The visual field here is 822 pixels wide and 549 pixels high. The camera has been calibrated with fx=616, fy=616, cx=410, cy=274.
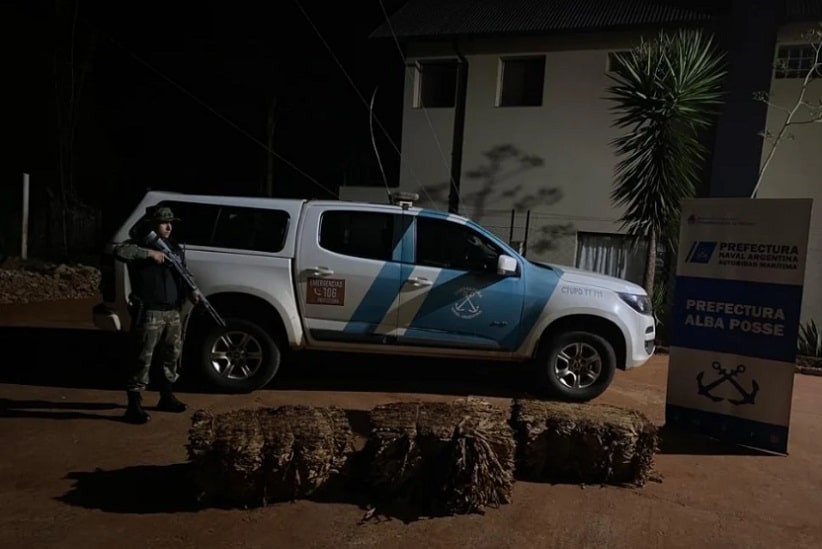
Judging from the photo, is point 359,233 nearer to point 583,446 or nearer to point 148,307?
point 148,307

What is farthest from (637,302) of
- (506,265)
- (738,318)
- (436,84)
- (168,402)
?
(436,84)

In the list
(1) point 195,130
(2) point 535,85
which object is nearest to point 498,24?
(2) point 535,85

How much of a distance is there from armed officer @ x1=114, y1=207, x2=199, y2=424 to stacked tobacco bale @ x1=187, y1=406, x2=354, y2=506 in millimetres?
1405

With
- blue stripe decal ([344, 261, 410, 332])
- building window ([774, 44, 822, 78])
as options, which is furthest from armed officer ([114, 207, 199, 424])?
building window ([774, 44, 822, 78])

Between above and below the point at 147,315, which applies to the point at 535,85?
above

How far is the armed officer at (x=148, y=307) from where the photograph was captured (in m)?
5.03

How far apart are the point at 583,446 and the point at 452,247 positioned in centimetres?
259

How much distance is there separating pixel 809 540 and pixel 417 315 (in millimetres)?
3555

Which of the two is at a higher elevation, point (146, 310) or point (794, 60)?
point (794, 60)

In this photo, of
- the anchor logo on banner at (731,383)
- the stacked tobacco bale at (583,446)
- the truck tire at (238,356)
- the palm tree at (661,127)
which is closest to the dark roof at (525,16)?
the palm tree at (661,127)

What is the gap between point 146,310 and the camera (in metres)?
5.04

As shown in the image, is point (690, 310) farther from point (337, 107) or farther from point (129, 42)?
point (129, 42)

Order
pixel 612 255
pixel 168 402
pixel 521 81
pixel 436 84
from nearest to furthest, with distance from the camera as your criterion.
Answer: pixel 168 402
pixel 612 255
pixel 521 81
pixel 436 84

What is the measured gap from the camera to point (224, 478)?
3.65 meters
